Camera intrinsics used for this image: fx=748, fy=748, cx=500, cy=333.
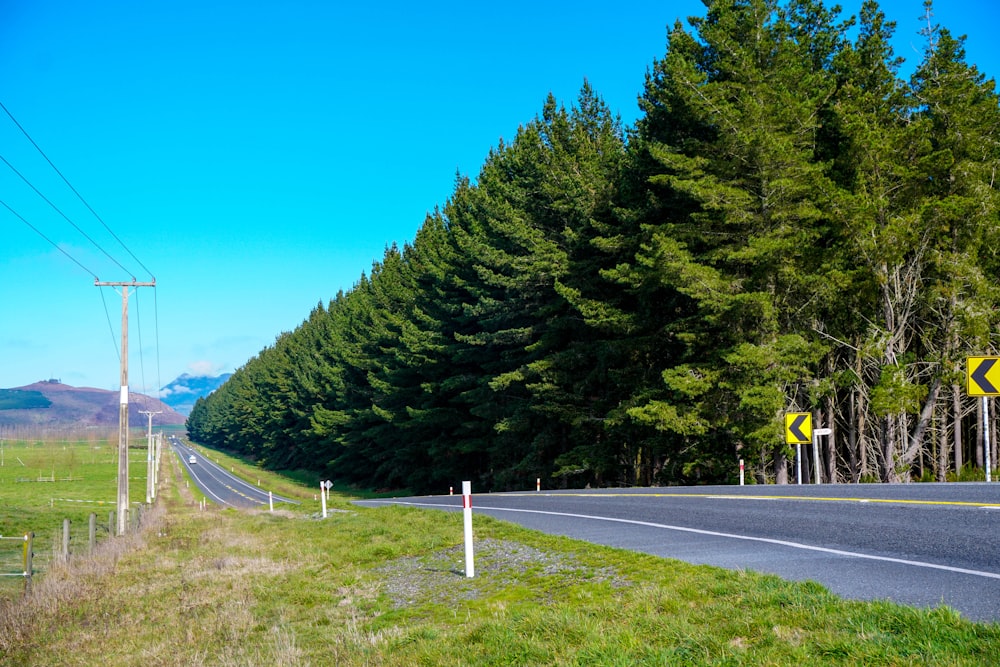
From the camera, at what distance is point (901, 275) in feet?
81.3

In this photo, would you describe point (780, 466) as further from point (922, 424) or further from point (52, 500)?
point (52, 500)

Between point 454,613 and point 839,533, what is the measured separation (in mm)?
5082

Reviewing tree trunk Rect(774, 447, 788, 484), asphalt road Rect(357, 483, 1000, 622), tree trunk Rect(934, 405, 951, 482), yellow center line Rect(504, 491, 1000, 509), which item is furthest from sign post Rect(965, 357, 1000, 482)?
tree trunk Rect(934, 405, 951, 482)

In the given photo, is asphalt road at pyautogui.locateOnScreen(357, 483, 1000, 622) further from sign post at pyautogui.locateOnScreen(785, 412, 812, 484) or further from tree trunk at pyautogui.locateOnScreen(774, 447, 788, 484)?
tree trunk at pyautogui.locateOnScreen(774, 447, 788, 484)

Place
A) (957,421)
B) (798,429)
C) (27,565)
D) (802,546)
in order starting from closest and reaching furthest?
1. (802,546)
2. (27,565)
3. (798,429)
4. (957,421)

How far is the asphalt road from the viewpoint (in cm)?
661

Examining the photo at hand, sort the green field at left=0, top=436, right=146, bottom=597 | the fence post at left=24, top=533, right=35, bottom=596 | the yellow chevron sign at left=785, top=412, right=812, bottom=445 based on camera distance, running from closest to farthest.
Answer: the fence post at left=24, top=533, right=35, bottom=596, the yellow chevron sign at left=785, top=412, right=812, bottom=445, the green field at left=0, top=436, right=146, bottom=597

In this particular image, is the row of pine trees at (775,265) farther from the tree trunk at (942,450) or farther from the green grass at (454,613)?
the green grass at (454,613)

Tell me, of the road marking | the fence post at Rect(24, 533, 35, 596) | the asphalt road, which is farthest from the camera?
the fence post at Rect(24, 533, 35, 596)

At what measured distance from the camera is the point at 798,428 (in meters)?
22.3

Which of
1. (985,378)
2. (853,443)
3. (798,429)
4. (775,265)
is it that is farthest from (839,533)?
(853,443)

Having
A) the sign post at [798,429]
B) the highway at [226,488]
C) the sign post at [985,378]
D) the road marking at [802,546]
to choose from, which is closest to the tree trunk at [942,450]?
the sign post at [798,429]

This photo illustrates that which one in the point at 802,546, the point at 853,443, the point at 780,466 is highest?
the point at 853,443

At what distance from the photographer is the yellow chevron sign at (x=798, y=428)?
22203mm
